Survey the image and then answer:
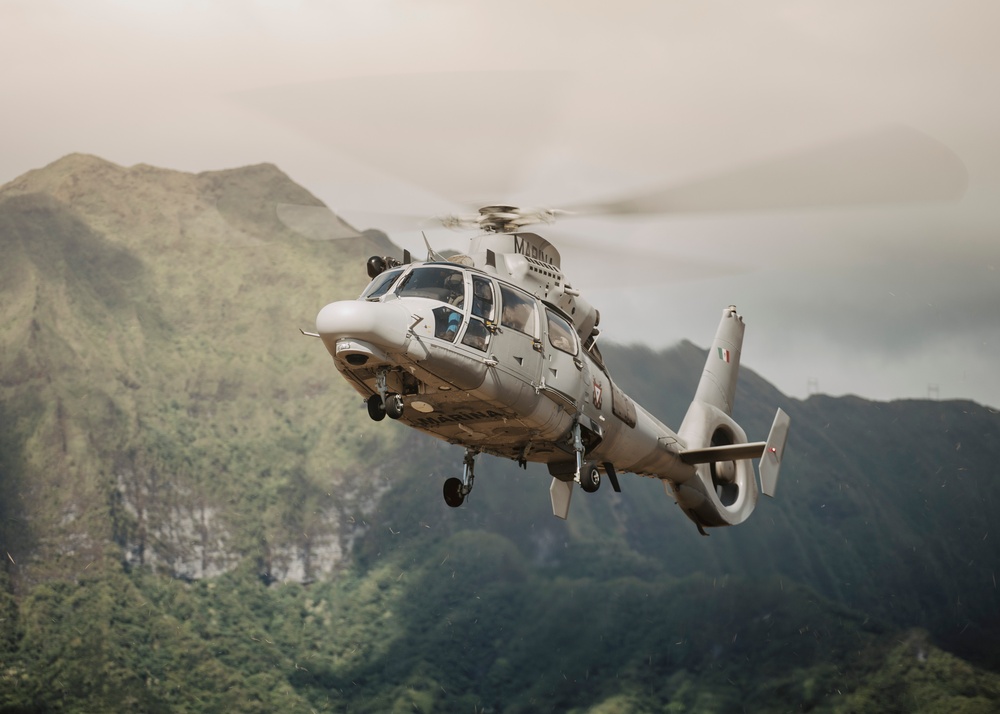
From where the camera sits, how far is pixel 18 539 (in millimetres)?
49406

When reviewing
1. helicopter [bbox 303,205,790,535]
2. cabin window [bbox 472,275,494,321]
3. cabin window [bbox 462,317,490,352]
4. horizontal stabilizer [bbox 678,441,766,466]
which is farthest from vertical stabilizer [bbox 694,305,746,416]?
cabin window [bbox 462,317,490,352]

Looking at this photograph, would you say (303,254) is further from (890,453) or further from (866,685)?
(866,685)

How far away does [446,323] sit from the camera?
47.2ft

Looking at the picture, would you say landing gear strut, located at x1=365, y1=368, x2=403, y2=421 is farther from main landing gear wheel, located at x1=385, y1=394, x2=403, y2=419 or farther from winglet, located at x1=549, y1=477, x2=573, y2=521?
winglet, located at x1=549, y1=477, x2=573, y2=521

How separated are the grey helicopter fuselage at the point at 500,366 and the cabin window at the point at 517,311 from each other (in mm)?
16

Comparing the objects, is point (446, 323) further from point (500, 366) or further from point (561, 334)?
point (561, 334)

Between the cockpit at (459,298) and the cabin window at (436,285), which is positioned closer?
the cockpit at (459,298)

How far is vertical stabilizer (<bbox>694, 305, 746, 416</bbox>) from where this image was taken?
22.4 m

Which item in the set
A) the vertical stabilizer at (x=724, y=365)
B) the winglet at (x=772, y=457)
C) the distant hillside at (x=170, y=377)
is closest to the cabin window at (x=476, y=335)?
the winglet at (x=772, y=457)

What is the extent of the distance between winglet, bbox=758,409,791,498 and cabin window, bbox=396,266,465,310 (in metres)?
6.57

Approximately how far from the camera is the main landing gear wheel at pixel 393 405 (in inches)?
560

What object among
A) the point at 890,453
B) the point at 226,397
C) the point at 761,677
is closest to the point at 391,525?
the point at 226,397

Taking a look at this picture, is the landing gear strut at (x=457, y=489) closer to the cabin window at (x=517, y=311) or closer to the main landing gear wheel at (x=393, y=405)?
the cabin window at (x=517, y=311)

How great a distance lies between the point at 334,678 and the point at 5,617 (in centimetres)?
1382
